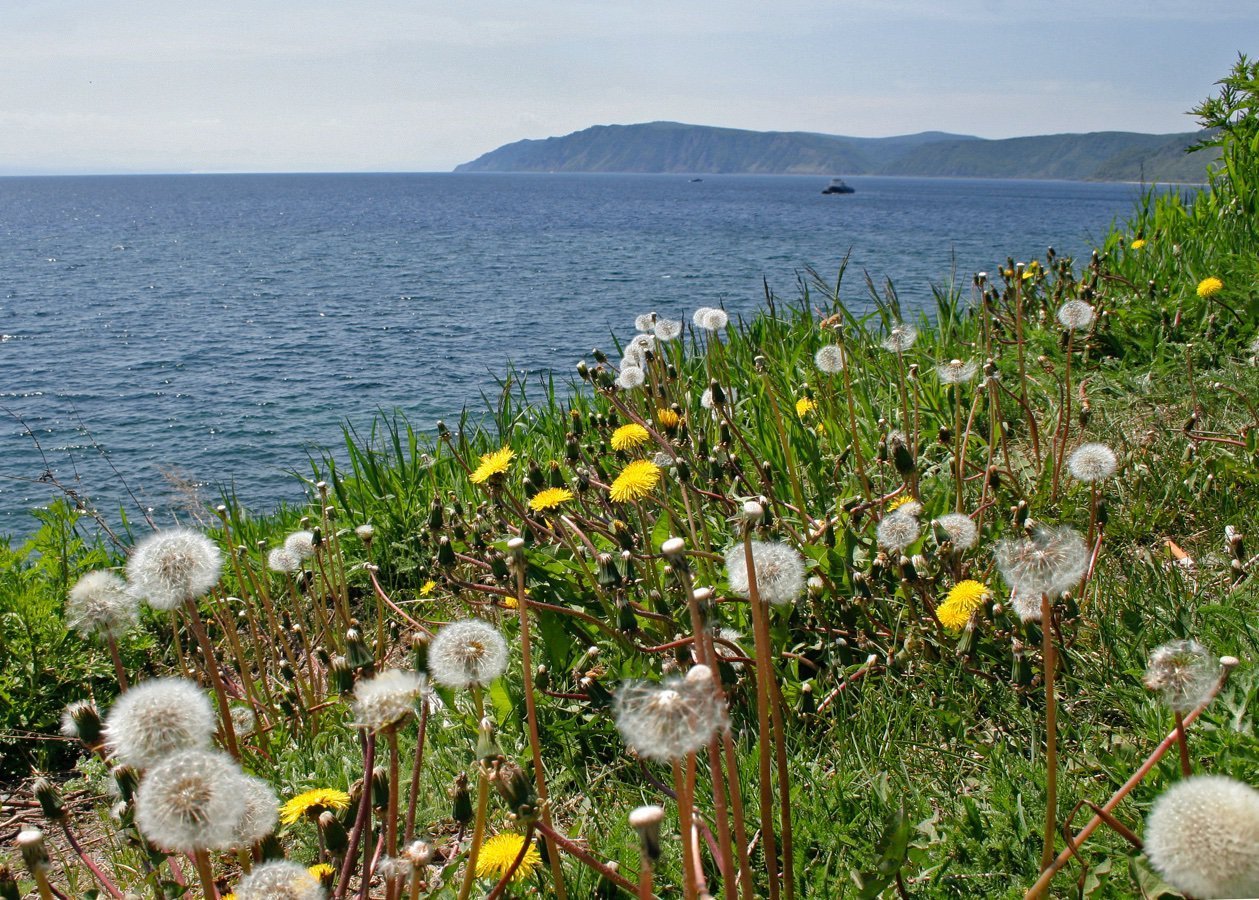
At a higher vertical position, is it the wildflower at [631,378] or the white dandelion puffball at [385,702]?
the wildflower at [631,378]

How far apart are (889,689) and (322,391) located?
1517 cm

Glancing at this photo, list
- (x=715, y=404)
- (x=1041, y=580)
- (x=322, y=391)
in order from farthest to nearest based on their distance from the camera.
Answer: (x=322, y=391) < (x=715, y=404) < (x=1041, y=580)

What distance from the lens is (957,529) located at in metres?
2.31

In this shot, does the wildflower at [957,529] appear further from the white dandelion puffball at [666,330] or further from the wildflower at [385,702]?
the white dandelion puffball at [666,330]

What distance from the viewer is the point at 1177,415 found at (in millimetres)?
3633

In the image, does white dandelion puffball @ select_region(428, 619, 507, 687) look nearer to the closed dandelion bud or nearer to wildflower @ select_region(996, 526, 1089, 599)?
the closed dandelion bud

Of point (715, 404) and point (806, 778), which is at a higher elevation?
point (715, 404)

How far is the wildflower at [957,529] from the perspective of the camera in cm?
229

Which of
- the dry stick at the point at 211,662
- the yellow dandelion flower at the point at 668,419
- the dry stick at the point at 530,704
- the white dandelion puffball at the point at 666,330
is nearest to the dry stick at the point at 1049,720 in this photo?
the dry stick at the point at 530,704

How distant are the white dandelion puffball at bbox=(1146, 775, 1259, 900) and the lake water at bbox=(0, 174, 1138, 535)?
3.84 m

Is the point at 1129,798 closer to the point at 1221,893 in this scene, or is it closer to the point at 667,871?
the point at 1221,893

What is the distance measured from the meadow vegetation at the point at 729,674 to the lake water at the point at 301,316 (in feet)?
5.76

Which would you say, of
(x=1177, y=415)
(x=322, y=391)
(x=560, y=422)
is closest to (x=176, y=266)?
(x=322, y=391)

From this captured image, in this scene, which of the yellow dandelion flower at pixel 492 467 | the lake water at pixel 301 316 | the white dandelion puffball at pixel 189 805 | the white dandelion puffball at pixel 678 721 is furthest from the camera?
the lake water at pixel 301 316
